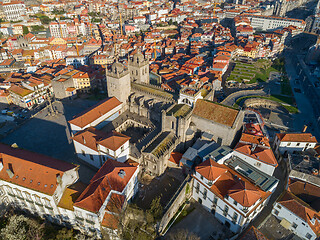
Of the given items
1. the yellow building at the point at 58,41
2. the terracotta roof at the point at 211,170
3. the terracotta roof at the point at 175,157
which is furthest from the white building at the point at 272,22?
the terracotta roof at the point at 211,170

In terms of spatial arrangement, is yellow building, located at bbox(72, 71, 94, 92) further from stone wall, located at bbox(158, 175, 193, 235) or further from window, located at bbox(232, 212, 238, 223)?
window, located at bbox(232, 212, 238, 223)

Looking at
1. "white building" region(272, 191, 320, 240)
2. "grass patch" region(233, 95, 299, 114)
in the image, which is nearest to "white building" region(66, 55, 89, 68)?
"grass patch" region(233, 95, 299, 114)

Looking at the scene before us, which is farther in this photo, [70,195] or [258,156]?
[258,156]

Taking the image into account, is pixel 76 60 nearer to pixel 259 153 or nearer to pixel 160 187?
pixel 160 187

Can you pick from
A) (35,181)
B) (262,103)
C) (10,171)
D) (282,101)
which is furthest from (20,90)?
(282,101)

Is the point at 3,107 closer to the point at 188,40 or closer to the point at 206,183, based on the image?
the point at 206,183
